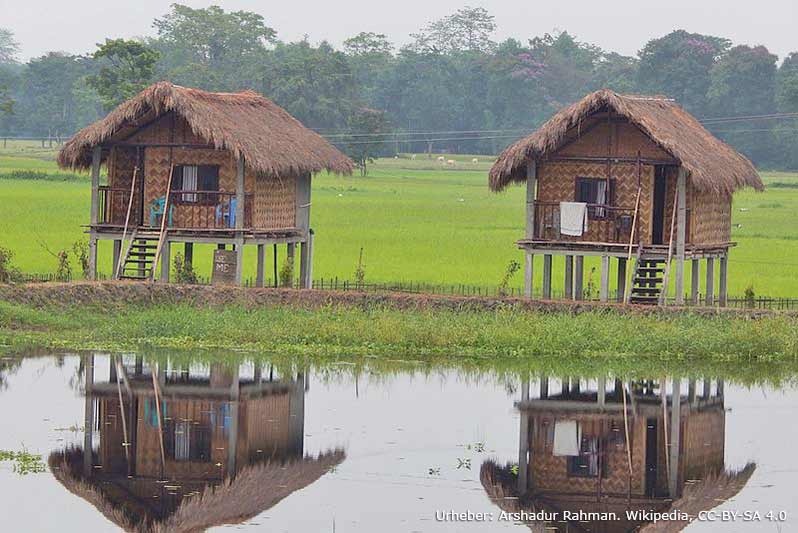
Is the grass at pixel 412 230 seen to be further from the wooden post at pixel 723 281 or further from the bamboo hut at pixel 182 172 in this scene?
the bamboo hut at pixel 182 172

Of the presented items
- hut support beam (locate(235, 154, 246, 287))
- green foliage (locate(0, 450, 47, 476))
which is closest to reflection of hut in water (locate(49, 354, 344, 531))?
green foliage (locate(0, 450, 47, 476))

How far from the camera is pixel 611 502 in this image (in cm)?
1522

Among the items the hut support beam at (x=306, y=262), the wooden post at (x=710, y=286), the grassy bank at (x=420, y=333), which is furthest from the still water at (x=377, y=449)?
the hut support beam at (x=306, y=262)

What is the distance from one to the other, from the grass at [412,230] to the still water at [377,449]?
10810mm

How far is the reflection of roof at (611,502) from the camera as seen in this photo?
14156 millimetres

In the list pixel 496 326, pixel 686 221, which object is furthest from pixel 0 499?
pixel 686 221

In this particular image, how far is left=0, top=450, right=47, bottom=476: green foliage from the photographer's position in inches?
615

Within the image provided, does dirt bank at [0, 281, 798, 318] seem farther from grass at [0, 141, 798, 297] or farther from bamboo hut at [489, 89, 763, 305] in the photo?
grass at [0, 141, 798, 297]

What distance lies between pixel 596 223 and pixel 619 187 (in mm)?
701

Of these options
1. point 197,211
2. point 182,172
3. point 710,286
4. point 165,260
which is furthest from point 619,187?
point 165,260

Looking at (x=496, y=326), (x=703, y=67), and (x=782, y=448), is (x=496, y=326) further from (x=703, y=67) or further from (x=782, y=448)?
(x=703, y=67)

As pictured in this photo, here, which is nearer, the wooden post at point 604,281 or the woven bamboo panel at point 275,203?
the wooden post at point 604,281

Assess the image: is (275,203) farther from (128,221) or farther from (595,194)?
(595,194)

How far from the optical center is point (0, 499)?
47.6 ft
